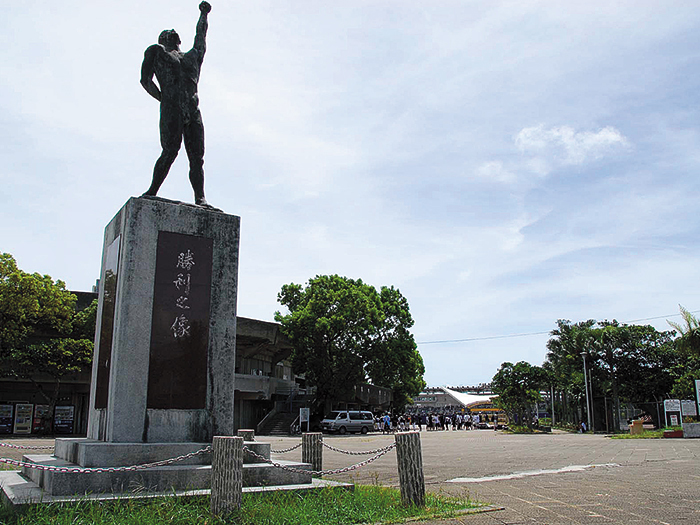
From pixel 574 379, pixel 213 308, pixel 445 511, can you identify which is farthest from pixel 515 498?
pixel 574 379

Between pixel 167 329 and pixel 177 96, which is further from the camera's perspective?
pixel 177 96

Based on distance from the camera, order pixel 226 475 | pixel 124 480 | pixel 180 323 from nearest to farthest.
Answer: pixel 226 475 < pixel 124 480 < pixel 180 323

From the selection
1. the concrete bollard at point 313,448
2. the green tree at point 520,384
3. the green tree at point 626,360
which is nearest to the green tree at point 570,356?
the green tree at point 626,360

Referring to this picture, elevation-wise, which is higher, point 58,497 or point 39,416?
point 58,497

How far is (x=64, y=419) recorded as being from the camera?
30141mm

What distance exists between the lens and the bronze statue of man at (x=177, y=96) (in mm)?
7988

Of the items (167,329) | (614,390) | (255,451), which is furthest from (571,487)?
(614,390)

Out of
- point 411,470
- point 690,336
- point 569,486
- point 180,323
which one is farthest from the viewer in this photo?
point 690,336

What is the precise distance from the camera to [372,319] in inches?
1459

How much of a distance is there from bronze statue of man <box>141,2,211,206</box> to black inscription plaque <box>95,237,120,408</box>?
101cm

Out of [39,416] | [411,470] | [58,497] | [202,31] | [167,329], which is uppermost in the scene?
[202,31]

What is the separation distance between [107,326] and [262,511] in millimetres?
3416

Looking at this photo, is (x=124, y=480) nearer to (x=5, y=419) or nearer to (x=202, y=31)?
(x=202, y=31)

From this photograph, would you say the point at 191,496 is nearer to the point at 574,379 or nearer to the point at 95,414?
the point at 95,414
